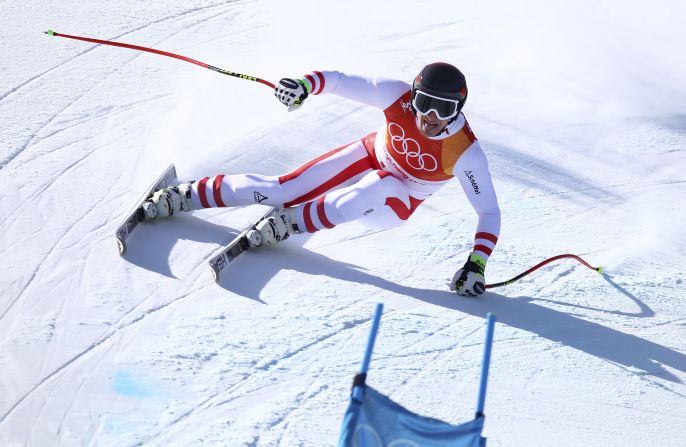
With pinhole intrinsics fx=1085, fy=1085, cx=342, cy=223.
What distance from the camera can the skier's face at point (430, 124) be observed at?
18.6 ft

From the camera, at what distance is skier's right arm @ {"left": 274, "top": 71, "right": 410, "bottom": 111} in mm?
5906

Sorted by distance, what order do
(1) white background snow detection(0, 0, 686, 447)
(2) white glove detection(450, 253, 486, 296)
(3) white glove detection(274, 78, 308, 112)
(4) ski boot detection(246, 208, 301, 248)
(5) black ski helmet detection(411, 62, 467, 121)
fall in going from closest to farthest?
(1) white background snow detection(0, 0, 686, 447) < (5) black ski helmet detection(411, 62, 467, 121) < (2) white glove detection(450, 253, 486, 296) < (3) white glove detection(274, 78, 308, 112) < (4) ski boot detection(246, 208, 301, 248)

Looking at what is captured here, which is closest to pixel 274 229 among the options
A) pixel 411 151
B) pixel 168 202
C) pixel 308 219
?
pixel 308 219

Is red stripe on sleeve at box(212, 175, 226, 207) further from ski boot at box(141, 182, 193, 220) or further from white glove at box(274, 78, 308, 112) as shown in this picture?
white glove at box(274, 78, 308, 112)

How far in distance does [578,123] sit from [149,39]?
353 cm

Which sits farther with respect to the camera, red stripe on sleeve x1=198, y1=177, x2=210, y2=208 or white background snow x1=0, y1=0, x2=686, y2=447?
red stripe on sleeve x1=198, y1=177, x2=210, y2=208

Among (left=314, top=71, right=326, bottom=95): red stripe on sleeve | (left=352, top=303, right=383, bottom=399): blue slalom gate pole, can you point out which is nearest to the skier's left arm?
(left=314, top=71, right=326, bottom=95): red stripe on sleeve

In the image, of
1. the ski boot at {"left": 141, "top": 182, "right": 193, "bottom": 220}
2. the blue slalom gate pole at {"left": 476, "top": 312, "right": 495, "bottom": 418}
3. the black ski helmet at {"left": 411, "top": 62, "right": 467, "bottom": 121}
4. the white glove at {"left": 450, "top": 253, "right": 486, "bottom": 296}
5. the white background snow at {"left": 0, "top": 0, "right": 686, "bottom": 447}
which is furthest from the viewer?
the ski boot at {"left": 141, "top": 182, "right": 193, "bottom": 220}

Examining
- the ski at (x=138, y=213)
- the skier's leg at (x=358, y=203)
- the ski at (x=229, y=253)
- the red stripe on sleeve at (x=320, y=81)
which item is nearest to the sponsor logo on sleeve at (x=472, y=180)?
the skier's leg at (x=358, y=203)

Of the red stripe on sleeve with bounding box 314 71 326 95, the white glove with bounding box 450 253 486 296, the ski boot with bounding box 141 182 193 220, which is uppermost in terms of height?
the red stripe on sleeve with bounding box 314 71 326 95

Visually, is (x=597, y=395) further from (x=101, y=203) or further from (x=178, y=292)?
(x=101, y=203)

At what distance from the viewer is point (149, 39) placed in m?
8.91

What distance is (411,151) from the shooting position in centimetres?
589

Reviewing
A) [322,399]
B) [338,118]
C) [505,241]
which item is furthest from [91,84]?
[322,399]
